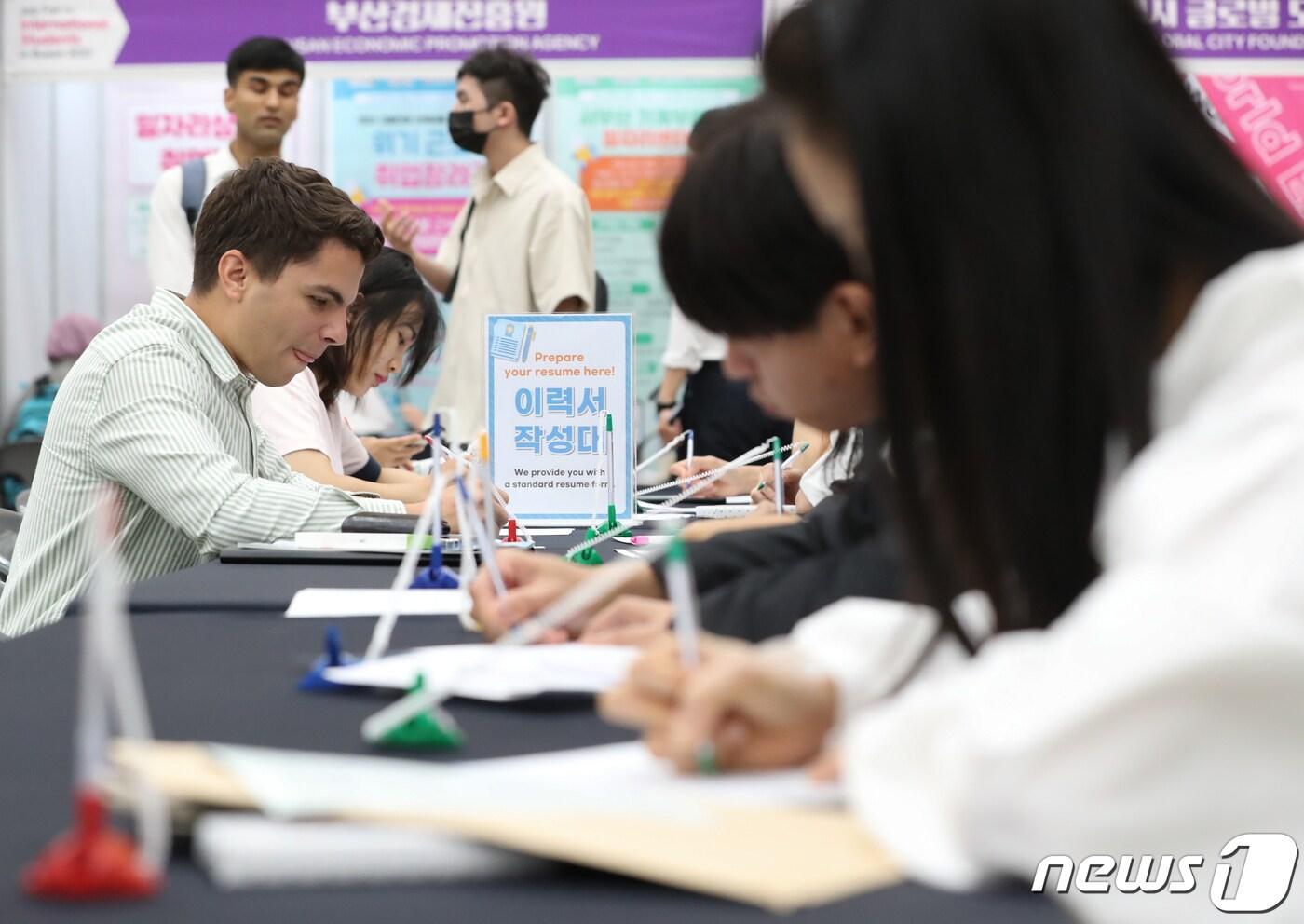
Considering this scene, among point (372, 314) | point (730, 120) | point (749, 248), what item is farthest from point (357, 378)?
point (749, 248)

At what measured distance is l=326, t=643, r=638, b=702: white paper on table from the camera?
3.23ft

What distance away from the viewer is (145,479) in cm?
208

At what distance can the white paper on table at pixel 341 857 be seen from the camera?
24.1 inches

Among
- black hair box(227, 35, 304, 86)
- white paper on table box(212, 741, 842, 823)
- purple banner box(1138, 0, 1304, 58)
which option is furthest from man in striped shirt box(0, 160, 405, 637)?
purple banner box(1138, 0, 1304, 58)

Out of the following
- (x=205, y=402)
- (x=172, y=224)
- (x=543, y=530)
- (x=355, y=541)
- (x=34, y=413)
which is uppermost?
(x=172, y=224)

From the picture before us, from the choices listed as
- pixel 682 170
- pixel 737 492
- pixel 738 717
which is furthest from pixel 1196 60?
pixel 738 717

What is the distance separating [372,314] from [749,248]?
92.0 inches

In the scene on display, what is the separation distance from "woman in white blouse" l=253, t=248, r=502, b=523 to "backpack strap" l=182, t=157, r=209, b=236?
1.11 m

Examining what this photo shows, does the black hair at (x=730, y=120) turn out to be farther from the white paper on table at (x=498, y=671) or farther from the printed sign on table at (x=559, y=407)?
the printed sign on table at (x=559, y=407)

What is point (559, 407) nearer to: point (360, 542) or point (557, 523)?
point (557, 523)

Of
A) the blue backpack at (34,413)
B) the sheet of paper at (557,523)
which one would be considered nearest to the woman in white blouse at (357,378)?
the sheet of paper at (557,523)

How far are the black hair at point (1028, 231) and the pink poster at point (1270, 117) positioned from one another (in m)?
4.61

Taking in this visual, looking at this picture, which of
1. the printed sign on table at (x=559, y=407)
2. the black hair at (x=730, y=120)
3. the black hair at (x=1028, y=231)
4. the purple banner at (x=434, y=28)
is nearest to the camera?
the black hair at (x=1028, y=231)

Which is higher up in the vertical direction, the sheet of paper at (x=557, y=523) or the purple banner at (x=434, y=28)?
the purple banner at (x=434, y=28)
